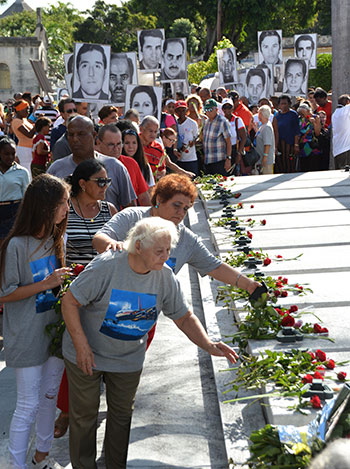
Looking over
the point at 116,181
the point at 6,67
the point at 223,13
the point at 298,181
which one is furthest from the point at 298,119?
the point at 6,67

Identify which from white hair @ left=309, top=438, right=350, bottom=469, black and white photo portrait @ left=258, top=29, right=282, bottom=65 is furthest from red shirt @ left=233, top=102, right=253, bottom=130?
white hair @ left=309, top=438, right=350, bottom=469

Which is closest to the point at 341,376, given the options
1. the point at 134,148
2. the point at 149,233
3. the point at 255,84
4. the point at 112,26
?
the point at 149,233

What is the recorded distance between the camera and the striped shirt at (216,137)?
1116cm

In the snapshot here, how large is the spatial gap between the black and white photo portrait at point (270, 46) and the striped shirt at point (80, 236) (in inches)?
700

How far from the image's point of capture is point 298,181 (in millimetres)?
10898

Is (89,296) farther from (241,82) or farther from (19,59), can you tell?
(19,59)

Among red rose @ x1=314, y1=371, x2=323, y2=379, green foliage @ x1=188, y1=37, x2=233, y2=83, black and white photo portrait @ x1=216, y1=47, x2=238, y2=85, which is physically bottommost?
red rose @ x1=314, y1=371, x2=323, y2=379

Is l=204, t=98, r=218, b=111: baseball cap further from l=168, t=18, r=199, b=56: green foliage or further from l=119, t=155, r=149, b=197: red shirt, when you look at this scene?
l=168, t=18, r=199, b=56: green foliage

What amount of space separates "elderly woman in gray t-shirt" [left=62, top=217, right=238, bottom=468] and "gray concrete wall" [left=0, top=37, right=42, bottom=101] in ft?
196

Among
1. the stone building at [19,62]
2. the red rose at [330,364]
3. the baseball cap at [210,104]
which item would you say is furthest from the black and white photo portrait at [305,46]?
the stone building at [19,62]

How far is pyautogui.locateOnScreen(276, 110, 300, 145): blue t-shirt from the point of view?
12617mm

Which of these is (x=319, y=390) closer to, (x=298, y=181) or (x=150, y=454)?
(x=150, y=454)

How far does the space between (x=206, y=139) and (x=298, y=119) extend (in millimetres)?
2213

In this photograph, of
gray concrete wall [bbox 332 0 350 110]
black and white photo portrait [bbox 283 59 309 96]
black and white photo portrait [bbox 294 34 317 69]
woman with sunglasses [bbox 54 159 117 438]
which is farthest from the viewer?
black and white photo portrait [bbox 294 34 317 69]
